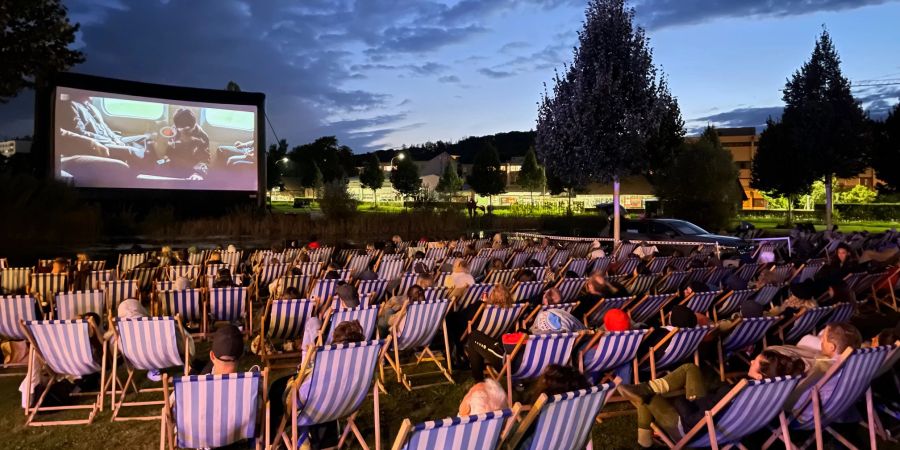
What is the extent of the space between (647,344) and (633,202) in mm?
47161

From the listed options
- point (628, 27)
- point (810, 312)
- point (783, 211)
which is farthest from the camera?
point (783, 211)

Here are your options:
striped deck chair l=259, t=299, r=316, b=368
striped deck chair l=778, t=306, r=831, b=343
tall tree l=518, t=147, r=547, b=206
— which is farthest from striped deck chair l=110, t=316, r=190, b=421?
tall tree l=518, t=147, r=547, b=206

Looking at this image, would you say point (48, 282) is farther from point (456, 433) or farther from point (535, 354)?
point (456, 433)

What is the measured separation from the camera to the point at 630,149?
14.6m

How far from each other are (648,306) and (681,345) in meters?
1.78

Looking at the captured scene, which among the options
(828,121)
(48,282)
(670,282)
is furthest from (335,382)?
(828,121)

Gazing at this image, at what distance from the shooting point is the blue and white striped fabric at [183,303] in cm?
653

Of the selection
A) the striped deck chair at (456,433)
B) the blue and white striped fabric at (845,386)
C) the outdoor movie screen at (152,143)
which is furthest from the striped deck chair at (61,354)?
the outdoor movie screen at (152,143)

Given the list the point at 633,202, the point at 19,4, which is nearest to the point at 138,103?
the point at 19,4

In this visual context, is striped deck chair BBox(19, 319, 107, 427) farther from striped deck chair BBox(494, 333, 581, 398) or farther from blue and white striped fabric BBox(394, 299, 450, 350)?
striped deck chair BBox(494, 333, 581, 398)

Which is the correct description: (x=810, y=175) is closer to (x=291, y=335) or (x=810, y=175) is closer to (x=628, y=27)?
(x=628, y=27)

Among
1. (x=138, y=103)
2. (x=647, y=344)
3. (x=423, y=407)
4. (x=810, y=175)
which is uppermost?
(x=138, y=103)

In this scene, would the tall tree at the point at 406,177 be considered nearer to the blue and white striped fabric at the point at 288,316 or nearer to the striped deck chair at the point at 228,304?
the striped deck chair at the point at 228,304

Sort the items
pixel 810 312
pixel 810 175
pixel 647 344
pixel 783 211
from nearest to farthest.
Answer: pixel 647 344
pixel 810 312
pixel 810 175
pixel 783 211
